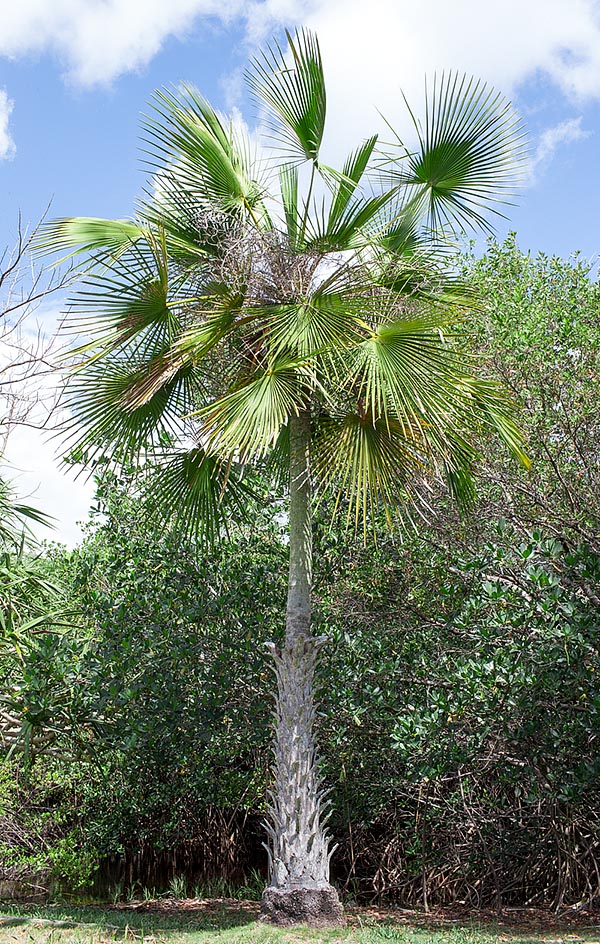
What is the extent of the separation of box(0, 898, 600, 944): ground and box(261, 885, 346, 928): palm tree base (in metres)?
0.09

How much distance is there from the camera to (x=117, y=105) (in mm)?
6555

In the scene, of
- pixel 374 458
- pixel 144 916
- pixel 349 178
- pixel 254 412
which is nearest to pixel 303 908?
pixel 144 916

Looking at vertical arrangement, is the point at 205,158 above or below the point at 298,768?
above

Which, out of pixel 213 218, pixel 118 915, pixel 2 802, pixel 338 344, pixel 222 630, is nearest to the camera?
pixel 338 344

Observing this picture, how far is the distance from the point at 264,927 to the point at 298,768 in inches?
43.8

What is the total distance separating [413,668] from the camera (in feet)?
23.9

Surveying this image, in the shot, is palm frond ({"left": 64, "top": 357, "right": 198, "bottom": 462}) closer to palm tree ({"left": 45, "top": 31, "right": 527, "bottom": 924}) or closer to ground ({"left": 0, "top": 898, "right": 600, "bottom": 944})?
palm tree ({"left": 45, "top": 31, "right": 527, "bottom": 924})

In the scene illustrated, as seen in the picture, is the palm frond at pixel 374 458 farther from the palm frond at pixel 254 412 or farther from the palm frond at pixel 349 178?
the palm frond at pixel 349 178

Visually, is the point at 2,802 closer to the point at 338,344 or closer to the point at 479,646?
the point at 479,646

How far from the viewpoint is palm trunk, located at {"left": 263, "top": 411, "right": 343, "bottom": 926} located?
5.96 meters

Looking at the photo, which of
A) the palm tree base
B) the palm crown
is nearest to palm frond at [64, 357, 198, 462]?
the palm crown

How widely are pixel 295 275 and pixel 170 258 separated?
111cm

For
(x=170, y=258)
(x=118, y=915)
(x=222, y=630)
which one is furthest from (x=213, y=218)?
(x=118, y=915)

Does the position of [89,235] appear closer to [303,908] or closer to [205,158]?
[205,158]
